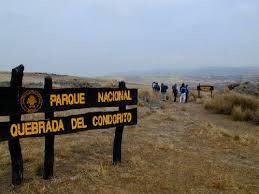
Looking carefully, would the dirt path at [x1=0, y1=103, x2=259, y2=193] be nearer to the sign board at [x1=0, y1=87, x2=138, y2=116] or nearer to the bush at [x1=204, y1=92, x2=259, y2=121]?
the sign board at [x1=0, y1=87, x2=138, y2=116]

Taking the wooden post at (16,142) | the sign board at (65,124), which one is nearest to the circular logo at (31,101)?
the wooden post at (16,142)

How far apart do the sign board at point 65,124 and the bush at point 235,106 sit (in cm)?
1310

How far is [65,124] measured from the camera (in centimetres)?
883

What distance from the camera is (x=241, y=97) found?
2611 centimetres

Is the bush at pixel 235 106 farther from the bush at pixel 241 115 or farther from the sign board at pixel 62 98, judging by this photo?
the sign board at pixel 62 98

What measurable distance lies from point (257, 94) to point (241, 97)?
1002 cm

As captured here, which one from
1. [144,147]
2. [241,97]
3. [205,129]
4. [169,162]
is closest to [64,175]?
[169,162]

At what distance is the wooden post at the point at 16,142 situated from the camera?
804cm

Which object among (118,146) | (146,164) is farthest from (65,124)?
(146,164)

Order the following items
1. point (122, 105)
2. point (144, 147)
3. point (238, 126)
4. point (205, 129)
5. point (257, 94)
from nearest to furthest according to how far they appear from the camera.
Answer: point (122, 105) → point (144, 147) → point (205, 129) → point (238, 126) → point (257, 94)

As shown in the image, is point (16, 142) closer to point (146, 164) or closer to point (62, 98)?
point (62, 98)

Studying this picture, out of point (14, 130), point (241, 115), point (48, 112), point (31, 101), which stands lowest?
point (241, 115)

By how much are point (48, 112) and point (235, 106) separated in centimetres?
1692

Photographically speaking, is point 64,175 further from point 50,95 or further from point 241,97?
point 241,97
